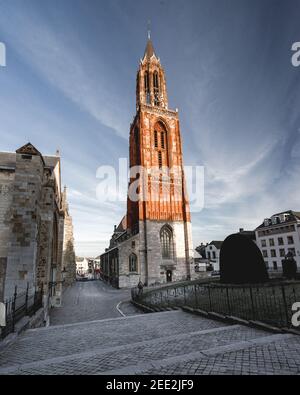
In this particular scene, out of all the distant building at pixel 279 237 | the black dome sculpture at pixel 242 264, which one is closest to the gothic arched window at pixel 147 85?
the black dome sculpture at pixel 242 264

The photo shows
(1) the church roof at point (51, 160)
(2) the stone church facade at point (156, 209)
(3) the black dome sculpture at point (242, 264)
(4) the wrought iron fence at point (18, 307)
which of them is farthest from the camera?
(2) the stone church facade at point (156, 209)

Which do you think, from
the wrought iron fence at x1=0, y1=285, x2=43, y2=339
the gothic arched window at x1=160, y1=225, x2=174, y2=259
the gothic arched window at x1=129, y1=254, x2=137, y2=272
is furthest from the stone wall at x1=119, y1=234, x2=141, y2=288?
the wrought iron fence at x1=0, y1=285, x2=43, y2=339

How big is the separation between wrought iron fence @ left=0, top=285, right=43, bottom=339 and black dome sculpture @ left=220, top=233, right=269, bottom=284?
1383 centimetres

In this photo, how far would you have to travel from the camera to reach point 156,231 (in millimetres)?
32031

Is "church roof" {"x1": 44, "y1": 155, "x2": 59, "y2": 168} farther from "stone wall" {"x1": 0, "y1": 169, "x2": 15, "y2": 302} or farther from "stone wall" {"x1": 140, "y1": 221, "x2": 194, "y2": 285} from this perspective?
"stone wall" {"x1": 140, "y1": 221, "x2": 194, "y2": 285}

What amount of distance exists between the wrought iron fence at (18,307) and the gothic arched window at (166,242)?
21514 millimetres

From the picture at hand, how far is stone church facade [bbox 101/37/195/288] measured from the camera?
101 ft

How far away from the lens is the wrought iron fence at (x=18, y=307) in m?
7.04

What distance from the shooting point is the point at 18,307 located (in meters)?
8.97

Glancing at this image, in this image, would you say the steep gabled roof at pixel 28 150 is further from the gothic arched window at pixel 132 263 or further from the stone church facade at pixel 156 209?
the gothic arched window at pixel 132 263

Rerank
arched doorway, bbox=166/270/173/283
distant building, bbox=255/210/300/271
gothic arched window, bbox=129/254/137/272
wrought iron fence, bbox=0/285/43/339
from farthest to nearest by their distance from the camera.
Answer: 1. distant building, bbox=255/210/300/271
2. arched doorway, bbox=166/270/173/283
3. gothic arched window, bbox=129/254/137/272
4. wrought iron fence, bbox=0/285/43/339

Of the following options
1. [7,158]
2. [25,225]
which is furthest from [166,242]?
[25,225]
